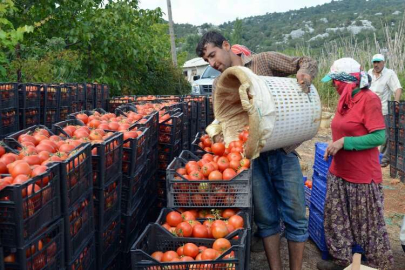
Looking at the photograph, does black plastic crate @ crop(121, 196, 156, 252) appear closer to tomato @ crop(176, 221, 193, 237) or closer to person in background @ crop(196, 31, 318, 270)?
tomato @ crop(176, 221, 193, 237)

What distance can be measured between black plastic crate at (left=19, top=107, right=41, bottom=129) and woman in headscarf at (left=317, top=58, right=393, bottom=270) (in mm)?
3170

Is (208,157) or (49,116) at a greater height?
(49,116)

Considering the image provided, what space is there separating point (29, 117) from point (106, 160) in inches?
88.6

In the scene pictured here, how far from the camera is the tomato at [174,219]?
116 inches

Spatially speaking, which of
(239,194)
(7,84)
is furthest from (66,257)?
(7,84)

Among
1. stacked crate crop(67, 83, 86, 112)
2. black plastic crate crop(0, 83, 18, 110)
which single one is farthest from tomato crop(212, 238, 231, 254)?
stacked crate crop(67, 83, 86, 112)

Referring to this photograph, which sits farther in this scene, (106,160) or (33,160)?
(106,160)

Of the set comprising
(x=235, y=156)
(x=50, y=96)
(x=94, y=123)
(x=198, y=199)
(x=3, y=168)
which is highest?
(x=50, y=96)

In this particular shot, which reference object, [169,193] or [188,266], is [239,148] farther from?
[188,266]

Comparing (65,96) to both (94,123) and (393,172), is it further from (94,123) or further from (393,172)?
(393,172)

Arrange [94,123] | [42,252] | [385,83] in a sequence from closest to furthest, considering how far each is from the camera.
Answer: [42,252]
[94,123]
[385,83]

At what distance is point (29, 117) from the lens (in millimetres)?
4645

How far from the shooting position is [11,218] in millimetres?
1792

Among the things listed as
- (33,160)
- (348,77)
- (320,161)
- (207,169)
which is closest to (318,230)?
(320,161)
